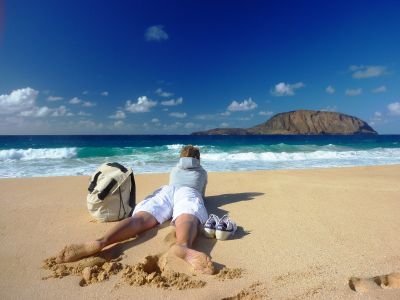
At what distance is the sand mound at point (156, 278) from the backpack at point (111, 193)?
4.12 ft

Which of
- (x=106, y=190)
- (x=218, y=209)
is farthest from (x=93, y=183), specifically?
(x=218, y=209)

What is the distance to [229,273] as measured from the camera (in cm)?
270

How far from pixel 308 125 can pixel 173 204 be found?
380ft

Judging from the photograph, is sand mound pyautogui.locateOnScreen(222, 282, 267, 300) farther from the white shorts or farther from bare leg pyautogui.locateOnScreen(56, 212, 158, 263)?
bare leg pyautogui.locateOnScreen(56, 212, 158, 263)

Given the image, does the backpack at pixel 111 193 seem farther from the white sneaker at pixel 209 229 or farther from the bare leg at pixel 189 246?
the white sneaker at pixel 209 229

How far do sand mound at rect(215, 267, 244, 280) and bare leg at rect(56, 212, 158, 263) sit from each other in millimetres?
1178

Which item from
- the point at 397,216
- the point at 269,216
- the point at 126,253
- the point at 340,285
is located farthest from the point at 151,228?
the point at 397,216

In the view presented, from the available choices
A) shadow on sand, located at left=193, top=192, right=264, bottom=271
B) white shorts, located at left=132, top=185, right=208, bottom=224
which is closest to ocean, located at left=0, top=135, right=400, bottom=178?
shadow on sand, located at left=193, top=192, right=264, bottom=271

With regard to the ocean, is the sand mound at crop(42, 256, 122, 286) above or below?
below

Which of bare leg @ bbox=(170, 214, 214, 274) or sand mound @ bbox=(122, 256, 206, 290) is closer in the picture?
sand mound @ bbox=(122, 256, 206, 290)

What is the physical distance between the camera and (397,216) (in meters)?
4.36

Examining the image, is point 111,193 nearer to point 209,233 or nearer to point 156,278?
point 209,233

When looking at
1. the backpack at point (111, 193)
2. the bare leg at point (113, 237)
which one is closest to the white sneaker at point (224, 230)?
the bare leg at point (113, 237)

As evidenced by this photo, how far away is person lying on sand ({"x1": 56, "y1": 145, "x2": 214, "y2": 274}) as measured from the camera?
2.88m
